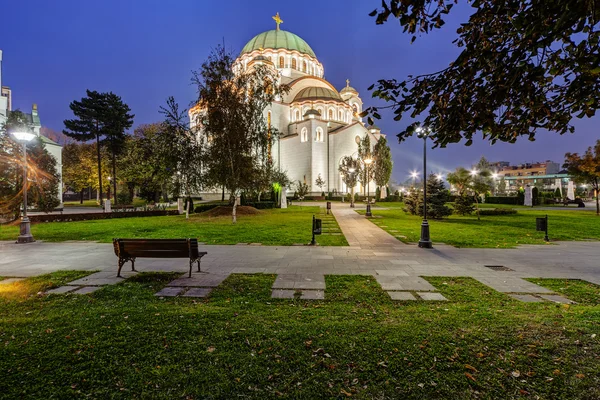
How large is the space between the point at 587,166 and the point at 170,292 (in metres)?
30.9

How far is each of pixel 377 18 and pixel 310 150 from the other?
4923 cm

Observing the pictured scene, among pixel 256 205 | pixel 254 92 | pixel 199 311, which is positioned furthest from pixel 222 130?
pixel 199 311

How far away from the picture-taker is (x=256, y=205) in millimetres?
29438

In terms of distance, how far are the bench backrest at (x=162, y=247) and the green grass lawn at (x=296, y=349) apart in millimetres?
1643

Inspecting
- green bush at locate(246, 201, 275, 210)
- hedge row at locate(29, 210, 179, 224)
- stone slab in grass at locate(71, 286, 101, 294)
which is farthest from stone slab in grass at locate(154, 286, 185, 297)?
green bush at locate(246, 201, 275, 210)

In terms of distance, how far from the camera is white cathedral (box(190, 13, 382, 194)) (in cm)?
5294

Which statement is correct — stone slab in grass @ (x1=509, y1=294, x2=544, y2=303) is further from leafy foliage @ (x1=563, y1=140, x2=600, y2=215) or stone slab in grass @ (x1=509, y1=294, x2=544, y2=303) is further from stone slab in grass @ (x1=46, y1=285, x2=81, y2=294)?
leafy foliage @ (x1=563, y1=140, x2=600, y2=215)

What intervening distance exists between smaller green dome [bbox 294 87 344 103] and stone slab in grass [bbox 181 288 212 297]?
53.0m

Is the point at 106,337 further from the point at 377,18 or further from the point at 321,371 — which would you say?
the point at 377,18

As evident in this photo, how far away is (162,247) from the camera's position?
21.4 ft

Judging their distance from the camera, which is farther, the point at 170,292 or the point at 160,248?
the point at 160,248

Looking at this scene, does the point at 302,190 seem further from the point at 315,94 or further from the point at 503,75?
the point at 503,75

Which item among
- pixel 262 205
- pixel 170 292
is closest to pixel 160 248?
pixel 170 292

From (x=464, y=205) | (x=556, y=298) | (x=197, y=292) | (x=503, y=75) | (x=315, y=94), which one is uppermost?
(x=315, y=94)
